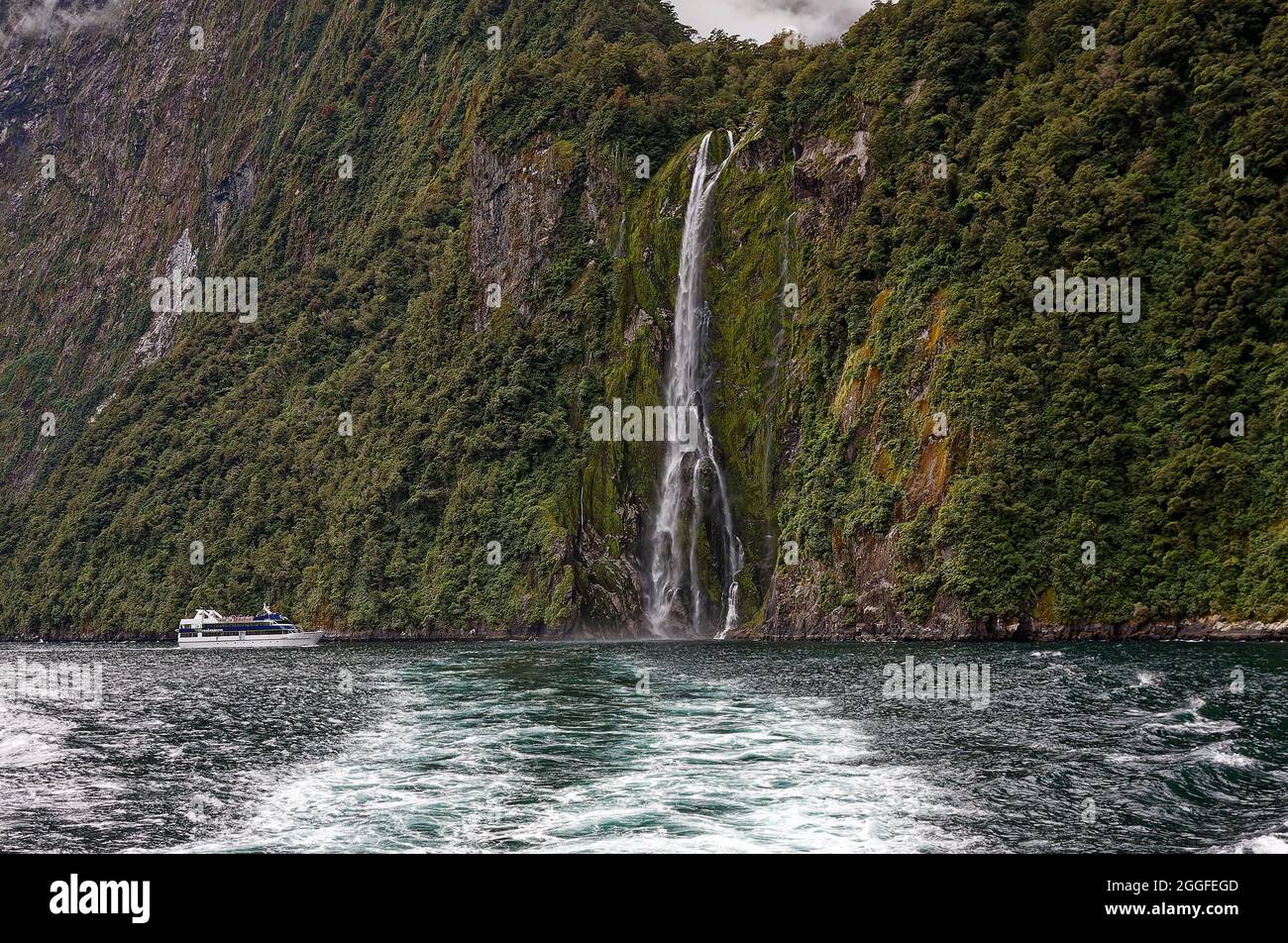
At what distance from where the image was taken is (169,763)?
29188 mm

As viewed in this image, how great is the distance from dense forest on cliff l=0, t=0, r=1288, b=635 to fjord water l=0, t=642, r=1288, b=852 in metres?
18.7

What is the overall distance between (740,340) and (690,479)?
12.1 meters

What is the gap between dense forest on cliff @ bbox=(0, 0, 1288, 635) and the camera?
63.2 m

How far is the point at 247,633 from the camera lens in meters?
98.1

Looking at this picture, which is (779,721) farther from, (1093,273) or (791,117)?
(791,117)

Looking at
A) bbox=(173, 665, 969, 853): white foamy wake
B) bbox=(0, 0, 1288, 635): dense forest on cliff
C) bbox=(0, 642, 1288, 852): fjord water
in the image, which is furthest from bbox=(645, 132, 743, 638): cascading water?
bbox=(173, 665, 969, 853): white foamy wake

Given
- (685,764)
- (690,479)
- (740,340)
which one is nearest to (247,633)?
(690,479)

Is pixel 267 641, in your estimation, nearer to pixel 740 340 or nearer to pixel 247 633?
pixel 247 633

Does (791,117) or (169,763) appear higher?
(791,117)

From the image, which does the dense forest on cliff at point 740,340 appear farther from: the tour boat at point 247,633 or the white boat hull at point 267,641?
the tour boat at point 247,633

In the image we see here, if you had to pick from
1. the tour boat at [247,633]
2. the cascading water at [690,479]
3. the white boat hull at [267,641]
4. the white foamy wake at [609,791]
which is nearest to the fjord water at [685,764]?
the white foamy wake at [609,791]
